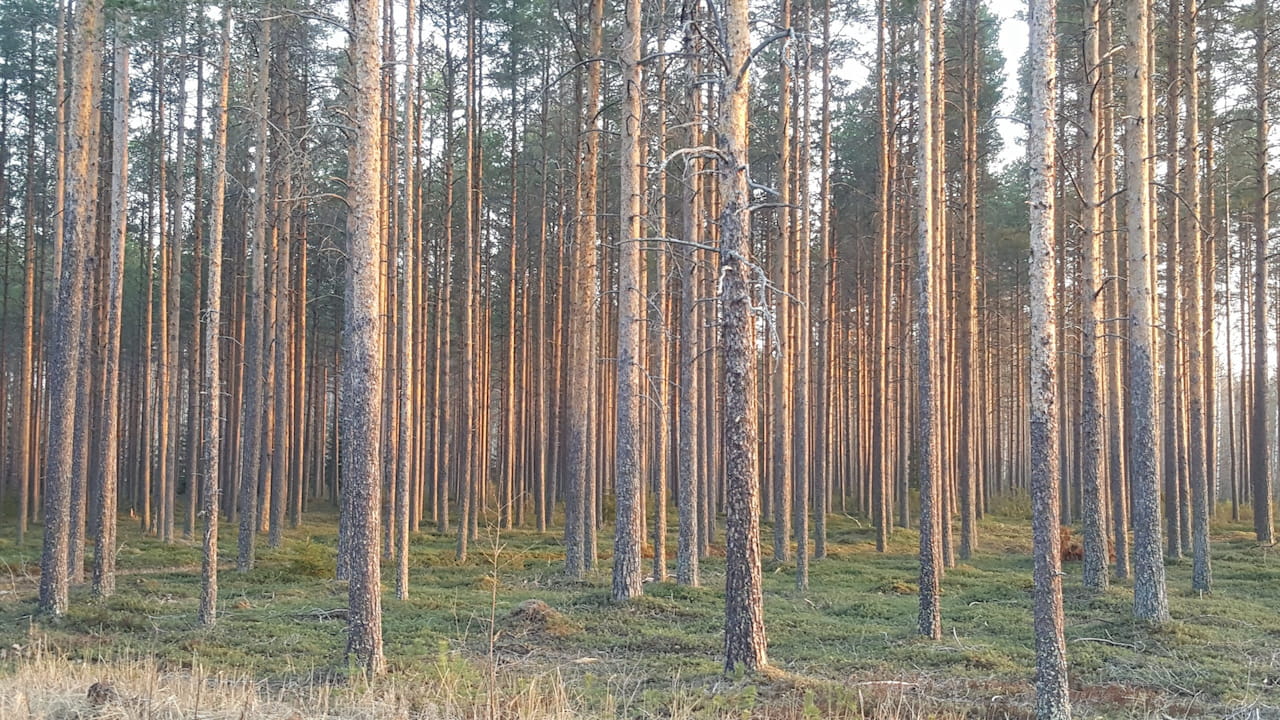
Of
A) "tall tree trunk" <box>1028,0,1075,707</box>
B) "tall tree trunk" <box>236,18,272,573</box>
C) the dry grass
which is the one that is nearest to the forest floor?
the dry grass

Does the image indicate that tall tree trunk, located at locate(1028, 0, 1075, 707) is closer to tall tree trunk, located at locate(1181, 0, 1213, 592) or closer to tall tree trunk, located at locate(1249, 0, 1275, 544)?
tall tree trunk, located at locate(1181, 0, 1213, 592)

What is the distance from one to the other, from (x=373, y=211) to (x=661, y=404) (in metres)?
6.59

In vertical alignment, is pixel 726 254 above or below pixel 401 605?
above

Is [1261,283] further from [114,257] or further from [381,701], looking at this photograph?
[114,257]

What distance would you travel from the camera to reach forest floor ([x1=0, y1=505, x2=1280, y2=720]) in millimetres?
7484

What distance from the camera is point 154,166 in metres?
27.9

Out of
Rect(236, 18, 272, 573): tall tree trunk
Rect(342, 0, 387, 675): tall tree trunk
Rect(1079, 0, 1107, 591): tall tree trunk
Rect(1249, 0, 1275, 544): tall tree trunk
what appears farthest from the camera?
Rect(1249, 0, 1275, 544): tall tree trunk

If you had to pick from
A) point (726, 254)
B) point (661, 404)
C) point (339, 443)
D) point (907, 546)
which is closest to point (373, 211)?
point (726, 254)

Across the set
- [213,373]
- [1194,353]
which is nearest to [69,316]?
[213,373]

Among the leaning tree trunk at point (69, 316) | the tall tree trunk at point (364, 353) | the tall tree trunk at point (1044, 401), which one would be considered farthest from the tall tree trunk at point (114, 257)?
the tall tree trunk at point (1044, 401)

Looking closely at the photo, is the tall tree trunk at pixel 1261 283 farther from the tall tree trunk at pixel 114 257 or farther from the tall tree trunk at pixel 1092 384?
the tall tree trunk at pixel 114 257

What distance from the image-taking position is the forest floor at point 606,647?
295 inches

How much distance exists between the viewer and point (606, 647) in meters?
12.0

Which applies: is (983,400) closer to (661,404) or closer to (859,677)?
(661,404)
